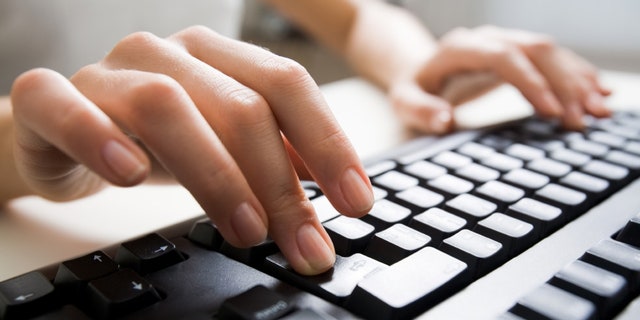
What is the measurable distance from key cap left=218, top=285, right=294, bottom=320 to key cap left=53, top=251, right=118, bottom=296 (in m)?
0.06

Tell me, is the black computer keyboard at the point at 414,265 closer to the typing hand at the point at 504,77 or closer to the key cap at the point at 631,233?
A: the key cap at the point at 631,233

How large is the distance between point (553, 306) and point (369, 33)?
641mm

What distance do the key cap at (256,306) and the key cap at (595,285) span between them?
114 mm

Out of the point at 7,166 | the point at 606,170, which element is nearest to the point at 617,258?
the point at 606,170

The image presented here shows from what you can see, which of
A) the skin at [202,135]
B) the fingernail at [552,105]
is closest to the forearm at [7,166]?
the skin at [202,135]

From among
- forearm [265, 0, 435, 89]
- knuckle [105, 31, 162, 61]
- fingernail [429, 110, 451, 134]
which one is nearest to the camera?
knuckle [105, 31, 162, 61]

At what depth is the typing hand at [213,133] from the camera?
0.23 metres

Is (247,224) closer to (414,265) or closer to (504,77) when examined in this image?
(414,265)

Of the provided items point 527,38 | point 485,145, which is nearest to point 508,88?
point 527,38

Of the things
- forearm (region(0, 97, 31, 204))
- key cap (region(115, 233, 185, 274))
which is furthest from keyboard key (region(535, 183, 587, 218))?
forearm (region(0, 97, 31, 204))

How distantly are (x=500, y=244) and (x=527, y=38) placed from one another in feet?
1.28

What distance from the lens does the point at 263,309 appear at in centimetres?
21

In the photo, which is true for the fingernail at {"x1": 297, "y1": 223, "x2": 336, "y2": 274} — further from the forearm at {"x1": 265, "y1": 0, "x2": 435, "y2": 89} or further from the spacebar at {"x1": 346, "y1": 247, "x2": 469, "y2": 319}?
the forearm at {"x1": 265, "y1": 0, "x2": 435, "y2": 89}

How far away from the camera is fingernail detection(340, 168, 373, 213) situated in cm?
27
